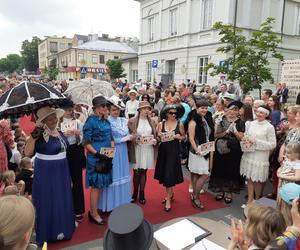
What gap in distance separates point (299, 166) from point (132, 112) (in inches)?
234

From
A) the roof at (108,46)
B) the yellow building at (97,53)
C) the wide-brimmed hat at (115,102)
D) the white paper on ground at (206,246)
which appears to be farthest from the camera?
the roof at (108,46)

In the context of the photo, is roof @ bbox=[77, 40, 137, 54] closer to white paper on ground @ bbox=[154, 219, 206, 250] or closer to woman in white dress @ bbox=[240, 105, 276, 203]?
woman in white dress @ bbox=[240, 105, 276, 203]

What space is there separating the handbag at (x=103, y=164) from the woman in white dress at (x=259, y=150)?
2333 mm

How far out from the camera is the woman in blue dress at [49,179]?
3529mm

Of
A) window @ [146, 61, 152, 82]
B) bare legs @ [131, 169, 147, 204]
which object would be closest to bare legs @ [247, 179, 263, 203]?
bare legs @ [131, 169, 147, 204]

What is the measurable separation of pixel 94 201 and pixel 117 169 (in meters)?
0.58

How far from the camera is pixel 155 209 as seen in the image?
4941mm

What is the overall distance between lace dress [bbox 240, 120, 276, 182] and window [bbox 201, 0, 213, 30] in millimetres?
16257

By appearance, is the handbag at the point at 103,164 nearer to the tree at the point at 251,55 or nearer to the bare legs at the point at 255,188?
the bare legs at the point at 255,188

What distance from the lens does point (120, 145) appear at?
4.50 meters

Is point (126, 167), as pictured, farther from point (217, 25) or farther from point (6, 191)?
point (217, 25)

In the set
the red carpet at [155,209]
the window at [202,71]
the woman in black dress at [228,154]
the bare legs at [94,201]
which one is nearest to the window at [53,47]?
the window at [202,71]

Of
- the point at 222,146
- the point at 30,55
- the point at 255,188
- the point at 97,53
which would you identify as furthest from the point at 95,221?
the point at 30,55

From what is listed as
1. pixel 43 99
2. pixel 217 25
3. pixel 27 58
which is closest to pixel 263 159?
pixel 43 99
